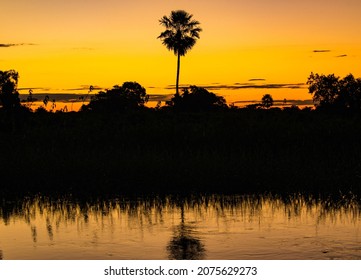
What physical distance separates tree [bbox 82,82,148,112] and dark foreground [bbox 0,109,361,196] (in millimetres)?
31976

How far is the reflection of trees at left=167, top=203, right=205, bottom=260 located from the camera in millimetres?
13312

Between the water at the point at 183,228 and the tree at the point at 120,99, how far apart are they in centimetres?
4781

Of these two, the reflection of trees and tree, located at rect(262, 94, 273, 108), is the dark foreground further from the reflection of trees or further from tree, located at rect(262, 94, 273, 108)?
tree, located at rect(262, 94, 273, 108)

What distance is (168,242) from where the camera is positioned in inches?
568

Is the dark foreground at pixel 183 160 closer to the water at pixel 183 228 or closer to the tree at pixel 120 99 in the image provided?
the water at pixel 183 228

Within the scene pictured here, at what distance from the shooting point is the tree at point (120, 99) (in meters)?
68.2

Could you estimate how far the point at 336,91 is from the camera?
69375 millimetres

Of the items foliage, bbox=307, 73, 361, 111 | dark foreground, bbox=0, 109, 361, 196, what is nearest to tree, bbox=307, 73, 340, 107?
foliage, bbox=307, 73, 361, 111

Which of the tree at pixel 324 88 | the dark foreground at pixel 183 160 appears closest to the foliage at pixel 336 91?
the tree at pixel 324 88

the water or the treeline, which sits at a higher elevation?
the treeline

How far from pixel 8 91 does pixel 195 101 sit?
115ft
